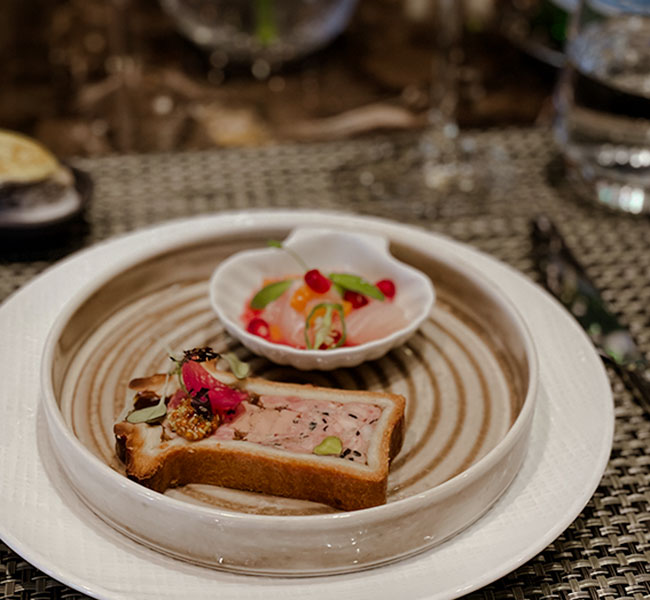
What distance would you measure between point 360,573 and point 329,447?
0.12m

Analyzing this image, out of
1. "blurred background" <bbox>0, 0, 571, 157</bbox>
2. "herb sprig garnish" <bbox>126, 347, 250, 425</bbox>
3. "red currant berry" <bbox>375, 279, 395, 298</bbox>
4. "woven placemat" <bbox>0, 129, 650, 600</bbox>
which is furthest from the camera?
"blurred background" <bbox>0, 0, 571, 157</bbox>

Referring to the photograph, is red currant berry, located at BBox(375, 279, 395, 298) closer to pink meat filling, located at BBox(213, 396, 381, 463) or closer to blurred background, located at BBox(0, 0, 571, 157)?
pink meat filling, located at BBox(213, 396, 381, 463)

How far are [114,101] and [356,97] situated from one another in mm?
581

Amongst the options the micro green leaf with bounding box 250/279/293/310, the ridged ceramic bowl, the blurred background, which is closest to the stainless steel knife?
the ridged ceramic bowl

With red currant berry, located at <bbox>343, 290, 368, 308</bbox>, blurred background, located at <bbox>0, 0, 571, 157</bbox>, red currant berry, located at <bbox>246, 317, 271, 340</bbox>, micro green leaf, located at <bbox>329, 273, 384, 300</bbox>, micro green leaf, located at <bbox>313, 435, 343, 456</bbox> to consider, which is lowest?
blurred background, located at <bbox>0, 0, 571, 157</bbox>

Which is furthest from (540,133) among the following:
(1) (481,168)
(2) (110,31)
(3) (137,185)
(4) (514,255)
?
(2) (110,31)

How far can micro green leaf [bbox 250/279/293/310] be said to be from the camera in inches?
39.9

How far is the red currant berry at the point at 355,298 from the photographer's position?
102 centimetres

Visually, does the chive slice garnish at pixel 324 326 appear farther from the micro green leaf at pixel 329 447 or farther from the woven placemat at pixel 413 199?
the woven placemat at pixel 413 199

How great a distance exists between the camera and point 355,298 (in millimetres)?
1023

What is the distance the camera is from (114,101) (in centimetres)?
201

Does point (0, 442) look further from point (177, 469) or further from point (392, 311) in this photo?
point (392, 311)

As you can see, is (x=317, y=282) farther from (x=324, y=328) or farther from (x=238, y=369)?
(x=238, y=369)

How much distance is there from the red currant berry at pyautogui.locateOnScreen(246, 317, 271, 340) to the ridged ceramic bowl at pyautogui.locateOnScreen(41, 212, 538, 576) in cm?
3
